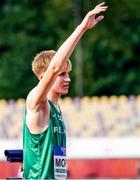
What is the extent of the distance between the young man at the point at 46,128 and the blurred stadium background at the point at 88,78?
14471mm

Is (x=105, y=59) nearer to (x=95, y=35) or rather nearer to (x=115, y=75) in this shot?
(x=115, y=75)

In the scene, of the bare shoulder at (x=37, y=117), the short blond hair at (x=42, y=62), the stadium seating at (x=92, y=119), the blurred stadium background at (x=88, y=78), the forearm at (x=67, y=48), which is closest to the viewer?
the forearm at (x=67, y=48)

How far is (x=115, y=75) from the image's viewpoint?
3550 centimetres

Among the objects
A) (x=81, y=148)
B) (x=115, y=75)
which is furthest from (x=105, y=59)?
(x=81, y=148)

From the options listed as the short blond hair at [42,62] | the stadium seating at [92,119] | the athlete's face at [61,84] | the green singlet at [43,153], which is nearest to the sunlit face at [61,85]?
the athlete's face at [61,84]

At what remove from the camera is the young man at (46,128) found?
5309mm

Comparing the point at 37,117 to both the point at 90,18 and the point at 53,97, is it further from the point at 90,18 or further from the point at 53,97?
the point at 90,18

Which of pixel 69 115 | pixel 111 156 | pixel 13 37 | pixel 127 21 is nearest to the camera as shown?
pixel 111 156

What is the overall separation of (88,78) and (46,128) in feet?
91.9

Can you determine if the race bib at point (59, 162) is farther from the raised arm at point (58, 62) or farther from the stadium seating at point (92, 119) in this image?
the stadium seating at point (92, 119)

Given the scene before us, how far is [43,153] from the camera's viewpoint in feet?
17.9

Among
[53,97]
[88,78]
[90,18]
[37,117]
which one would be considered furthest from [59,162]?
[88,78]

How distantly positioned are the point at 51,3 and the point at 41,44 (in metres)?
2.58

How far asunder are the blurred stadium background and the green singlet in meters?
14.5
